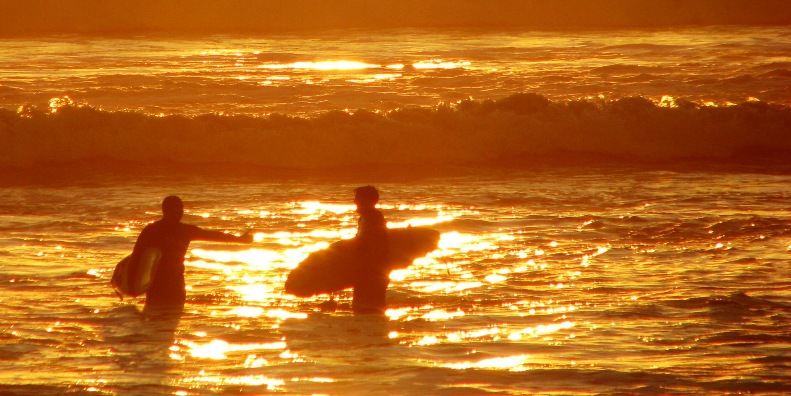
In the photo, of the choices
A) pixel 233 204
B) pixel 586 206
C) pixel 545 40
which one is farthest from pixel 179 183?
pixel 545 40

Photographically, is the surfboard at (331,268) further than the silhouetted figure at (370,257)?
Yes

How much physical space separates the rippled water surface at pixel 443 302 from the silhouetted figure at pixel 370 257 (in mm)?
242

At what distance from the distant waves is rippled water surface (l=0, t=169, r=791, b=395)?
13.7 feet

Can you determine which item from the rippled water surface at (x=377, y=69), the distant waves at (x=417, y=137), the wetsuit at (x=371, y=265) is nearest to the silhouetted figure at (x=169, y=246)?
the wetsuit at (x=371, y=265)

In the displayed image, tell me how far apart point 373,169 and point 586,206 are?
5.95 metres

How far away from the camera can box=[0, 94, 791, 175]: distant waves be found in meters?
22.1

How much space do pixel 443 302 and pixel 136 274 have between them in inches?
105

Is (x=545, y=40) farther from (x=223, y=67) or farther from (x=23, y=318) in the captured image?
(x=23, y=318)

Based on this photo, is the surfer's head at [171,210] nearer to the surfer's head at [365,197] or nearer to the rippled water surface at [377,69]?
the surfer's head at [365,197]

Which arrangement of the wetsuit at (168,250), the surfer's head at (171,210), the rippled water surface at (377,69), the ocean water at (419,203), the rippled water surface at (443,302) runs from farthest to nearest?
the rippled water surface at (377,69) → the surfer's head at (171,210) → the wetsuit at (168,250) → the ocean water at (419,203) → the rippled water surface at (443,302)

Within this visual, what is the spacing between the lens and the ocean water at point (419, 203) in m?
8.89

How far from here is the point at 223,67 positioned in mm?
29688

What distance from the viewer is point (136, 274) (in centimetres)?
1049

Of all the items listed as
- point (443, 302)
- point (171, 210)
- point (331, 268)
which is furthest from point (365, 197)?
point (171, 210)
